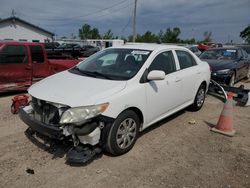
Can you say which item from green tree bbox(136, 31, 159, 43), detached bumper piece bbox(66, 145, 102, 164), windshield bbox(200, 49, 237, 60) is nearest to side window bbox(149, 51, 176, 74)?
detached bumper piece bbox(66, 145, 102, 164)


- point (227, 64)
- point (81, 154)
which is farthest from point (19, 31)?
point (81, 154)

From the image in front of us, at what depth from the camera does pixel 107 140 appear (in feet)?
11.1

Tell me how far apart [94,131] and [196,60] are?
3.60m

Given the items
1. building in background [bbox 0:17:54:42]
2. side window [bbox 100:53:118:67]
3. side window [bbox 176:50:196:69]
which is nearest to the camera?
side window [bbox 100:53:118:67]

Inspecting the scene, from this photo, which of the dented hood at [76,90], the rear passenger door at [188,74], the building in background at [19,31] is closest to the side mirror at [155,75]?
the dented hood at [76,90]

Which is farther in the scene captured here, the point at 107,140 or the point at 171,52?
the point at 171,52

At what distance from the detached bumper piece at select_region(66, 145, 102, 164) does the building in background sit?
3545 centimetres

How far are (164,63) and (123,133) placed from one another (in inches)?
66.7

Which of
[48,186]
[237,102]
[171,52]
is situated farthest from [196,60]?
[48,186]

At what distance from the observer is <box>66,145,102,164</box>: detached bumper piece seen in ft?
10.4

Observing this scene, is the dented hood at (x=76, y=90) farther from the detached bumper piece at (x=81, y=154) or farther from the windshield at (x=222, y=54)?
the windshield at (x=222, y=54)

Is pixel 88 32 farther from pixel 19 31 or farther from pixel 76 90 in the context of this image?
pixel 76 90

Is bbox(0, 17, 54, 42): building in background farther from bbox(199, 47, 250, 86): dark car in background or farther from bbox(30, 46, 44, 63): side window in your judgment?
bbox(199, 47, 250, 86): dark car in background

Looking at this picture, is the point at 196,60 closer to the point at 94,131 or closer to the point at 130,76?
the point at 130,76
